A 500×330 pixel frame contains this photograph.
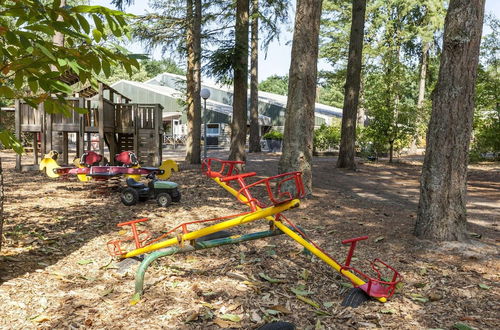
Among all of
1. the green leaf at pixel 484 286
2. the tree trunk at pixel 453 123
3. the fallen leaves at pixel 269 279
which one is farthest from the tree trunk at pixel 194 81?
the green leaf at pixel 484 286

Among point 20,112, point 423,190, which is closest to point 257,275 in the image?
point 423,190

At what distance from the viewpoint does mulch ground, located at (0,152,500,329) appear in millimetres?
3029

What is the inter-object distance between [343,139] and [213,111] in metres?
22.9

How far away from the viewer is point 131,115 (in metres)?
13.1

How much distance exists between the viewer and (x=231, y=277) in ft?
12.6

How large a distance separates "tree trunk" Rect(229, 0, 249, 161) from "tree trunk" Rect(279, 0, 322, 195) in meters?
3.74

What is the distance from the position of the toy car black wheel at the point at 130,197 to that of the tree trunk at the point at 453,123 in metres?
4.85

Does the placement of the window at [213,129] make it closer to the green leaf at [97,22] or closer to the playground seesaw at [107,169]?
the playground seesaw at [107,169]

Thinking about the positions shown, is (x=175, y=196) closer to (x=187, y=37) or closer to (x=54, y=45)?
(x=54, y=45)

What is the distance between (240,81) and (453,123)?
25.8ft

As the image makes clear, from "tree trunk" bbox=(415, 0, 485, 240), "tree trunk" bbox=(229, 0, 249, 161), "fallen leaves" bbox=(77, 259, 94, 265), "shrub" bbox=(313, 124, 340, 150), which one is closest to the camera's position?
"fallen leaves" bbox=(77, 259, 94, 265)

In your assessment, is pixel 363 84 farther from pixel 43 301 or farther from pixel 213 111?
pixel 43 301

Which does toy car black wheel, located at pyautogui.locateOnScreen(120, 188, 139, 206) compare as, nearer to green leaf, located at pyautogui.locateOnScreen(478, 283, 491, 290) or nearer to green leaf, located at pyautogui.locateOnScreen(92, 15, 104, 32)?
green leaf, located at pyautogui.locateOnScreen(92, 15, 104, 32)

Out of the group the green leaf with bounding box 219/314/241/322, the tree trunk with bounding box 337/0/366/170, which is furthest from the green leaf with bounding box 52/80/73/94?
the tree trunk with bounding box 337/0/366/170
